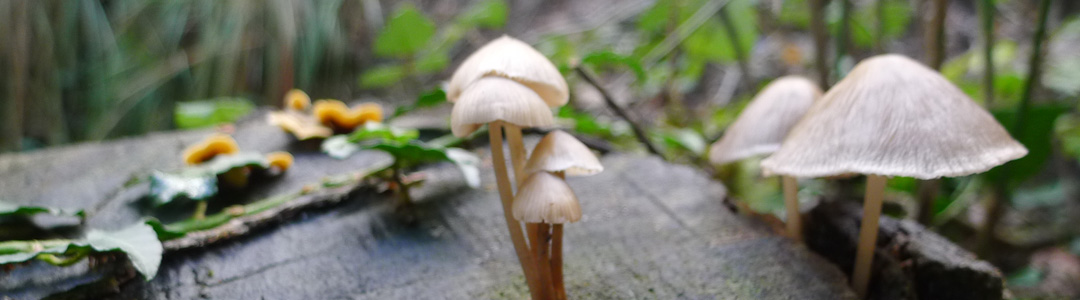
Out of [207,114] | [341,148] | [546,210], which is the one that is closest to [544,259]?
[546,210]

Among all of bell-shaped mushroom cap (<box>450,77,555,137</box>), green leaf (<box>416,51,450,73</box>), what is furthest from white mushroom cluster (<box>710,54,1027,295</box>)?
green leaf (<box>416,51,450,73</box>)

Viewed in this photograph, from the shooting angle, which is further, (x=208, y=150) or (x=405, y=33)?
(x=405, y=33)

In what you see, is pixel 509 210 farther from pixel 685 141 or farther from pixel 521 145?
pixel 685 141

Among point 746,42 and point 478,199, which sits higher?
point 746,42

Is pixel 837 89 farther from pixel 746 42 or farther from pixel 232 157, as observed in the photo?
pixel 232 157

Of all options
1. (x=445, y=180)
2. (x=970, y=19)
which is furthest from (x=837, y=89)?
(x=970, y=19)

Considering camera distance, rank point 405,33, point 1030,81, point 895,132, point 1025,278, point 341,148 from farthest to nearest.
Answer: point 405,33, point 1025,278, point 1030,81, point 341,148, point 895,132

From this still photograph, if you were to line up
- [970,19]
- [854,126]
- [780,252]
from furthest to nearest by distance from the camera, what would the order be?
[970,19] < [780,252] < [854,126]
